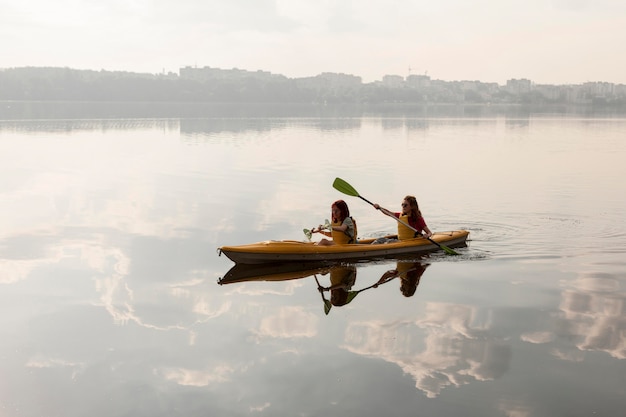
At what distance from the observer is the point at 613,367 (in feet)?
26.6

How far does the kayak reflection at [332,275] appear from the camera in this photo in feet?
38.4

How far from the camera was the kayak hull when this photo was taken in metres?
12.9

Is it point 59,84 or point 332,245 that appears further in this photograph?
point 59,84

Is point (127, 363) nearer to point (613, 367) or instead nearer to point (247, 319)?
point (247, 319)

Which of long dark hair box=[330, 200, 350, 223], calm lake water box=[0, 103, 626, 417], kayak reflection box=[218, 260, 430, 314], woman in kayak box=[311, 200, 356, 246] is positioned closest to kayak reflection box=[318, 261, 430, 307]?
kayak reflection box=[218, 260, 430, 314]

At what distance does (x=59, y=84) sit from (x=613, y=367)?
7207 inches

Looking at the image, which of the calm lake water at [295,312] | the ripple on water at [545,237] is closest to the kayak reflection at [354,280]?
the calm lake water at [295,312]

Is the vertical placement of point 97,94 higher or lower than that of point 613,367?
higher

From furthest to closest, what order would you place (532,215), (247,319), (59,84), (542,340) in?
1. (59,84)
2. (532,215)
3. (247,319)
4. (542,340)

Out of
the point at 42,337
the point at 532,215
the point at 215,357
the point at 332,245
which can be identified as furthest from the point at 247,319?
the point at 532,215

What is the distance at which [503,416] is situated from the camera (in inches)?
275

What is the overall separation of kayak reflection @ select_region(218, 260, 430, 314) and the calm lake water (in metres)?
0.14

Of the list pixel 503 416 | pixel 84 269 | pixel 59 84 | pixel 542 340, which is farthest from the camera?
pixel 59 84

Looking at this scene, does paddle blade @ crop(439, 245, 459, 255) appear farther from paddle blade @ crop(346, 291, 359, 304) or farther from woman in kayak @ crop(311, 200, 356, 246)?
paddle blade @ crop(346, 291, 359, 304)
